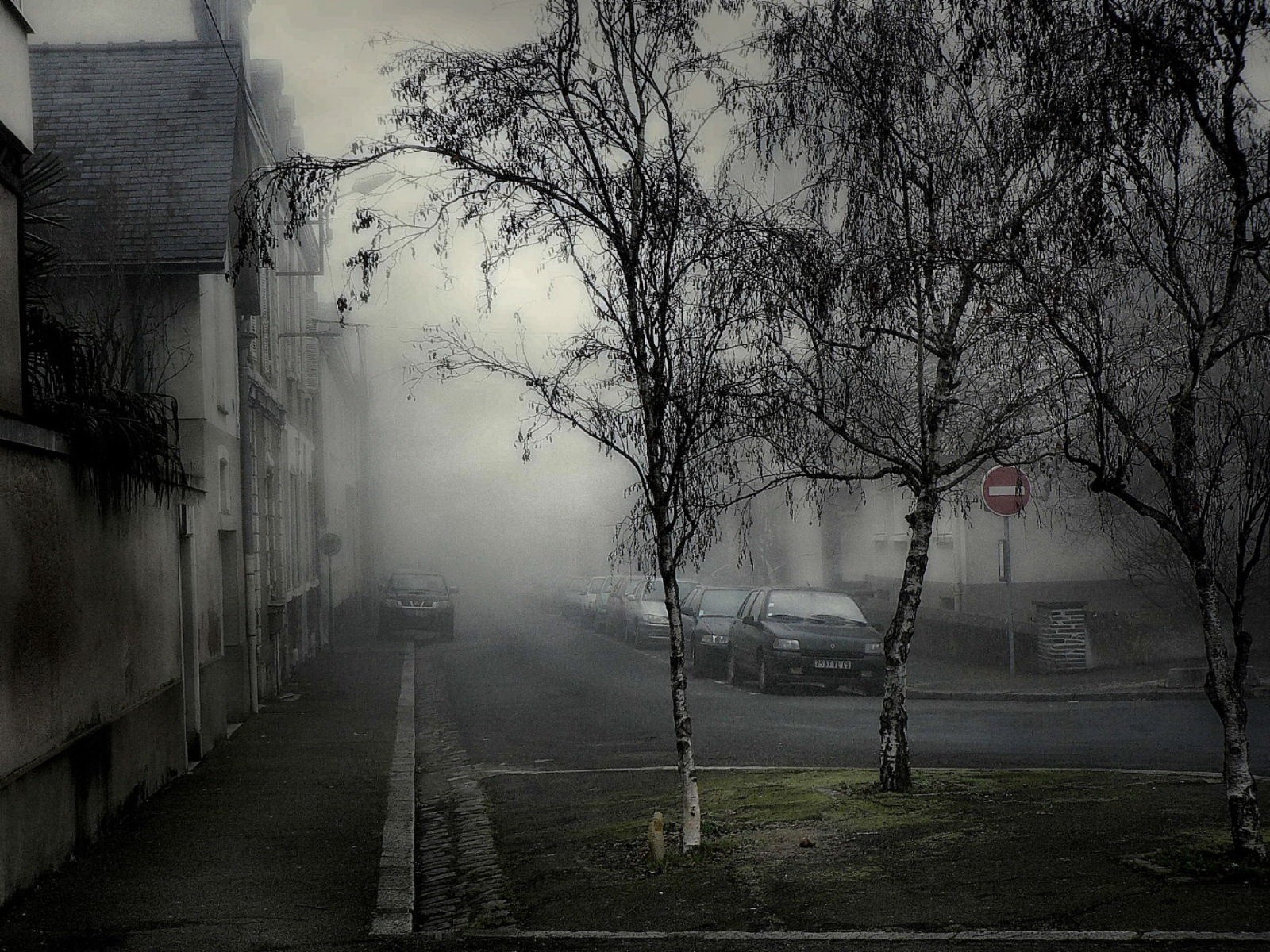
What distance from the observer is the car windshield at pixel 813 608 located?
20.3 meters

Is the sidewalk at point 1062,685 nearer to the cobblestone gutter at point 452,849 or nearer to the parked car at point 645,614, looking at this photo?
the cobblestone gutter at point 452,849

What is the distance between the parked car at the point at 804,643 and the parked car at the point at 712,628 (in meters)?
1.18

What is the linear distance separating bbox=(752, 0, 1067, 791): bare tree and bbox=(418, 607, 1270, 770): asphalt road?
139 inches

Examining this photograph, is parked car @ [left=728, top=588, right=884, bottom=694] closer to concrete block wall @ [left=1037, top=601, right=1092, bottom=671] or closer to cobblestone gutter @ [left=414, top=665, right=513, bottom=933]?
concrete block wall @ [left=1037, top=601, right=1092, bottom=671]

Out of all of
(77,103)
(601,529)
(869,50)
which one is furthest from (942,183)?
(601,529)

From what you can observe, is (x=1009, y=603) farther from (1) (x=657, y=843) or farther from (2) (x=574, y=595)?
(2) (x=574, y=595)

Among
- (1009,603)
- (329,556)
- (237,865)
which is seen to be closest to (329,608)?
(329,556)

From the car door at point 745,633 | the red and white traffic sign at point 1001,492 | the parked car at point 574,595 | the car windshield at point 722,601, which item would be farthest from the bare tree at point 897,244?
the parked car at point 574,595

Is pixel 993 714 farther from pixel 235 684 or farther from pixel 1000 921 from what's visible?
pixel 1000 921

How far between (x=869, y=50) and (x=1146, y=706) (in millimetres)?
10005

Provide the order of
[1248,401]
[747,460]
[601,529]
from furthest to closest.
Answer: [601,529]
[747,460]
[1248,401]

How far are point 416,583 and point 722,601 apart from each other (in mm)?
11301

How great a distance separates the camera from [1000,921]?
6145 millimetres

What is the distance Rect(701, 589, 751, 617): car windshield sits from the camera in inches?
968
